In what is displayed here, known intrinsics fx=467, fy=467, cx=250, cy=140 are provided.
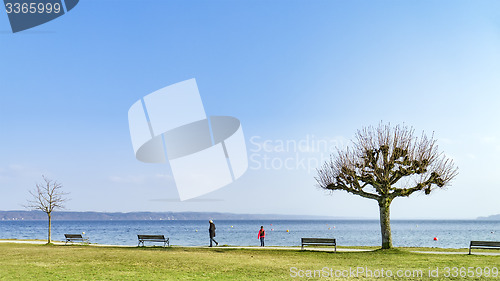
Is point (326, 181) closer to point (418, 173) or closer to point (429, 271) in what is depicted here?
point (418, 173)

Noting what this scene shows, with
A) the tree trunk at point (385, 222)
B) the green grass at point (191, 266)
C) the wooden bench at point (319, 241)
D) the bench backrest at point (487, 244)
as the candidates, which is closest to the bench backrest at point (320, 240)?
the wooden bench at point (319, 241)

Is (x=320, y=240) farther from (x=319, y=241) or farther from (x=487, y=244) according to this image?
(x=487, y=244)

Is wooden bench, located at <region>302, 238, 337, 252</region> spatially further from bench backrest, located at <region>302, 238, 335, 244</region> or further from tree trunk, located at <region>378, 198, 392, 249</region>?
tree trunk, located at <region>378, 198, 392, 249</region>

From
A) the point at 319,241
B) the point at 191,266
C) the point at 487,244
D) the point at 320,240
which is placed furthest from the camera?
the point at 319,241

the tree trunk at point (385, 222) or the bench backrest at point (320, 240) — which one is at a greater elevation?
the tree trunk at point (385, 222)

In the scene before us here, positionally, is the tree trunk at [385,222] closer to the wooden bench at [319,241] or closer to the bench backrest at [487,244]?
the wooden bench at [319,241]

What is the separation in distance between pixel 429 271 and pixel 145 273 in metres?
10.3

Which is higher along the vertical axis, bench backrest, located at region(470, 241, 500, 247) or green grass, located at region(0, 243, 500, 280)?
green grass, located at region(0, 243, 500, 280)

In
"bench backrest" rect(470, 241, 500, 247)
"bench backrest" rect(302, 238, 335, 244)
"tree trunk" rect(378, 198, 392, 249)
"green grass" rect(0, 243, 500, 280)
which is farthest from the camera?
"tree trunk" rect(378, 198, 392, 249)

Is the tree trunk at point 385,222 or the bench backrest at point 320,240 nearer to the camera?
the bench backrest at point 320,240

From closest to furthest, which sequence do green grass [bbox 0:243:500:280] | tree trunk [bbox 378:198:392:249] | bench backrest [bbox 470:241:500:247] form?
1. green grass [bbox 0:243:500:280]
2. bench backrest [bbox 470:241:500:247]
3. tree trunk [bbox 378:198:392:249]

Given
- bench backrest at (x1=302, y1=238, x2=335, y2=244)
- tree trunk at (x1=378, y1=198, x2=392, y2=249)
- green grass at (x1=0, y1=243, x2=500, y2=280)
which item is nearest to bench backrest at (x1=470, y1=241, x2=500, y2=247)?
green grass at (x1=0, y1=243, x2=500, y2=280)

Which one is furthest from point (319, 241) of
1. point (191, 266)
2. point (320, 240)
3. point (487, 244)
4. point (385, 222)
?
point (191, 266)

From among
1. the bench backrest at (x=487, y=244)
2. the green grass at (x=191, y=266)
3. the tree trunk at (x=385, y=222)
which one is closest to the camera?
the green grass at (x=191, y=266)
